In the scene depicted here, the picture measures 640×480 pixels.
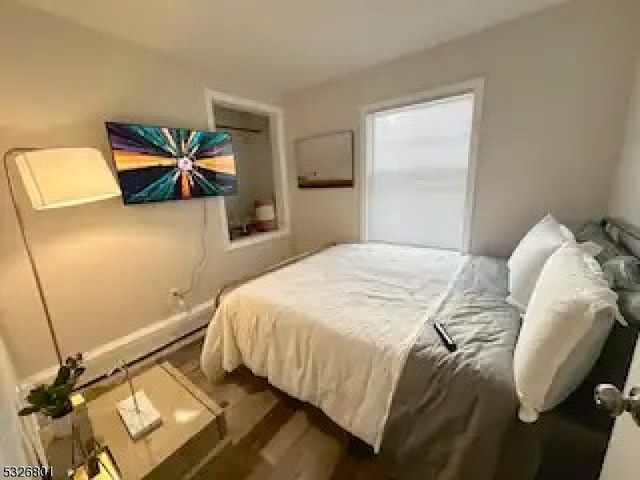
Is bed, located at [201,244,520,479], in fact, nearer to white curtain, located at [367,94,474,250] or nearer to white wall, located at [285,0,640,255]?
white wall, located at [285,0,640,255]

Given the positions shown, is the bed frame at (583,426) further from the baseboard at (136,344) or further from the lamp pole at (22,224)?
the baseboard at (136,344)

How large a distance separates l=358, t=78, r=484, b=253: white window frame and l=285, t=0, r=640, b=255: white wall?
0.04 m

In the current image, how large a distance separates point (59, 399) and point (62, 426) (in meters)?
0.11

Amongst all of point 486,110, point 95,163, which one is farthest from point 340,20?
point 95,163

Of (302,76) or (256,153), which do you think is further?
(256,153)

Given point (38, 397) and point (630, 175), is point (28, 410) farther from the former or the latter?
point (630, 175)

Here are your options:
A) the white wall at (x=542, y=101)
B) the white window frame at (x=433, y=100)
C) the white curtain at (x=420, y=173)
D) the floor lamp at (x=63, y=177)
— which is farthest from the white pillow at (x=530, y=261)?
the floor lamp at (x=63, y=177)

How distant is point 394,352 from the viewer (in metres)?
1.12

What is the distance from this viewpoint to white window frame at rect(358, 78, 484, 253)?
84.0 inches

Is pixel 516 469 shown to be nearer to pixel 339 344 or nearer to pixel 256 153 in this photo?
pixel 339 344

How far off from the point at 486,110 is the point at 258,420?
8.71 feet

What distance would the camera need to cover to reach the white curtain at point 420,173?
2.36 m

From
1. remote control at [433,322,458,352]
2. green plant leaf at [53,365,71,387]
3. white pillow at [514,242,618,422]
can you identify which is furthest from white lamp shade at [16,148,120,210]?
white pillow at [514,242,618,422]

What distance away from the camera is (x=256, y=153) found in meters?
4.26
